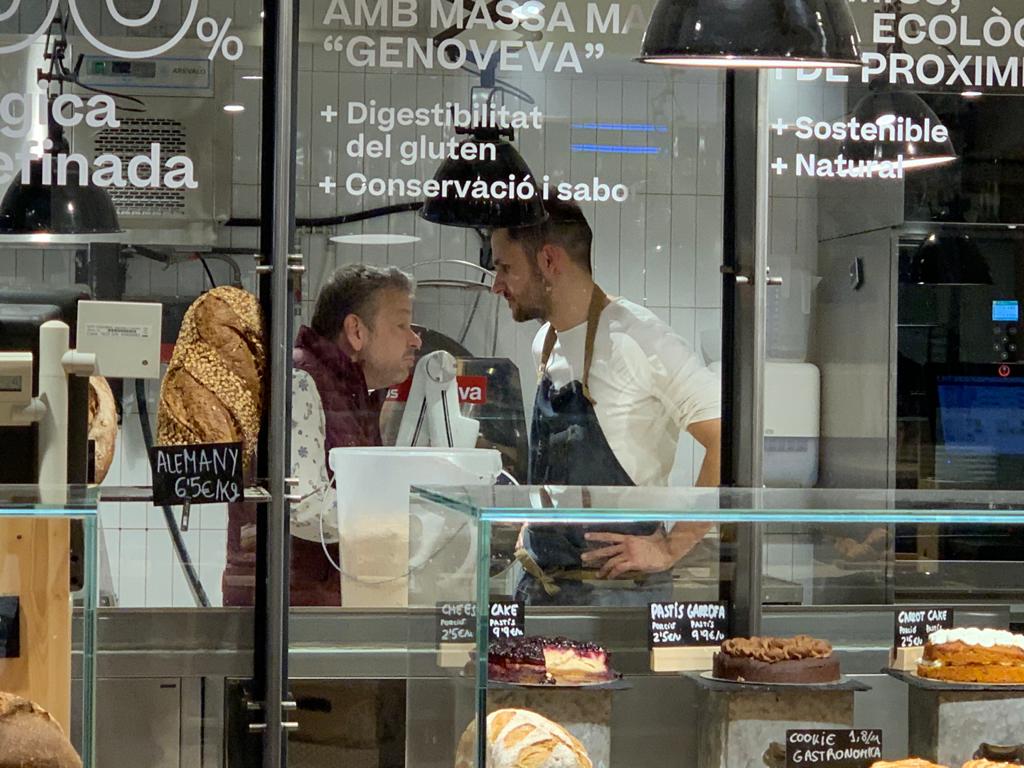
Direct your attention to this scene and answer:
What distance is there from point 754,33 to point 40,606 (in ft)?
4.20

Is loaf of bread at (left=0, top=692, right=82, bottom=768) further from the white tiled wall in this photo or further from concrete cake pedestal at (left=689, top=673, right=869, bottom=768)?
the white tiled wall

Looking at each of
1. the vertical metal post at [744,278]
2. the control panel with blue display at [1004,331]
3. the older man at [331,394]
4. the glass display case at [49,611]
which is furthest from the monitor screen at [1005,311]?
the glass display case at [49,611]

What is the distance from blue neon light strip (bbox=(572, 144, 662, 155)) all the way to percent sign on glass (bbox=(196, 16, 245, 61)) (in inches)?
31.6

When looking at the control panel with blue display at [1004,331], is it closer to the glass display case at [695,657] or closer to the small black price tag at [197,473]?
the glass display case at [695,657]

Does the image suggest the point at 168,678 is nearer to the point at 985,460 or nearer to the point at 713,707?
the point at 713,707

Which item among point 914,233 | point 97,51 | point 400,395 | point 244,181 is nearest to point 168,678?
point 400,395

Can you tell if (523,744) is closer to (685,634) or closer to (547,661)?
(547,661)

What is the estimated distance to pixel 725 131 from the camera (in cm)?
367

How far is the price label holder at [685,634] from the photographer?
2527mm

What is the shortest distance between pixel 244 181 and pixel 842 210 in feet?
4.60

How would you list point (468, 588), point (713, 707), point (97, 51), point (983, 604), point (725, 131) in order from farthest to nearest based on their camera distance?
point (725, 131), point (97, 51), point (983, 604), point (713, 707), point (468, 588)

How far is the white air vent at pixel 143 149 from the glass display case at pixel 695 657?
1.33 metres

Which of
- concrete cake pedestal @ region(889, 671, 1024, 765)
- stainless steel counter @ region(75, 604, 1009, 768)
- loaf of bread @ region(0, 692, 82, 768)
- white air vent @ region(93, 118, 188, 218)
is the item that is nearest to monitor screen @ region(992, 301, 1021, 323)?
stainless steel counter @ region(75, 604, 1009, 768)

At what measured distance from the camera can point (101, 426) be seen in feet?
10.3
